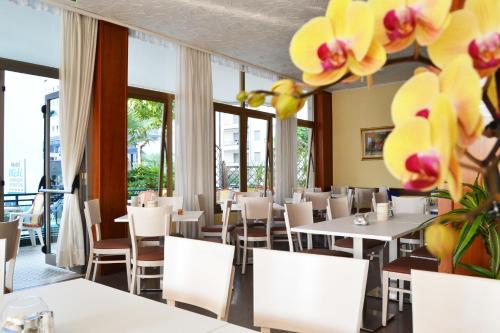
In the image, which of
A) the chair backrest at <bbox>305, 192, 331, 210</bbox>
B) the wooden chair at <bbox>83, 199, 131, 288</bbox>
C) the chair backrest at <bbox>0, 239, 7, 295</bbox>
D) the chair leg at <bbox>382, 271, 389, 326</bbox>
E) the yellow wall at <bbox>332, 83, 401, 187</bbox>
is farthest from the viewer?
the yellow wall at <bbox>332, 83, 401, 187</bbox>

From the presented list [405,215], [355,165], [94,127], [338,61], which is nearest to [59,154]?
[94,127]

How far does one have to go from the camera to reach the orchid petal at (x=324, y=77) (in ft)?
1.42

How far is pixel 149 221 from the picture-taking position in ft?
12.1

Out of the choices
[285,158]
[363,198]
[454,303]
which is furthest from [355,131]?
[454,303]

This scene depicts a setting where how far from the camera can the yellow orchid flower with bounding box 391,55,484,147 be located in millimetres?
357

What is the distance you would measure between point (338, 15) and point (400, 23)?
7 centimetres

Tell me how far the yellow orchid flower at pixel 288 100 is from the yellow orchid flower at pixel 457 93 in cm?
10

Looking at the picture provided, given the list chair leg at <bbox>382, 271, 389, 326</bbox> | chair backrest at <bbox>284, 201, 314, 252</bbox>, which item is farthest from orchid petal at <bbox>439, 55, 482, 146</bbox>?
chair backrest at <bbox>284, 201, 314, 252</bbox>

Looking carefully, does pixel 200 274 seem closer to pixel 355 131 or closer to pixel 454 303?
pixel 454 303

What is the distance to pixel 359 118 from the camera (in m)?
9.94

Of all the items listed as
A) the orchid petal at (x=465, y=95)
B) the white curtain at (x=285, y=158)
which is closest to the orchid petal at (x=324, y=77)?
the orchid petal at (x=465, y=95)

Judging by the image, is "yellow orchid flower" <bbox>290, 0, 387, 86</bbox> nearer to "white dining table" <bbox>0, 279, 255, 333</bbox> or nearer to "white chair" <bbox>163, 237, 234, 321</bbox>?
"white dining table" <bbox>0, 279, 255, 333</bbox>

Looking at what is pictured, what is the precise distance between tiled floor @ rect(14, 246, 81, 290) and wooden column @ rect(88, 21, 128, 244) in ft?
2.23

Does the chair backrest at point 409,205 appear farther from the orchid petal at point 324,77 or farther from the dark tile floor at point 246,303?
the orchid petal at point 324,77
